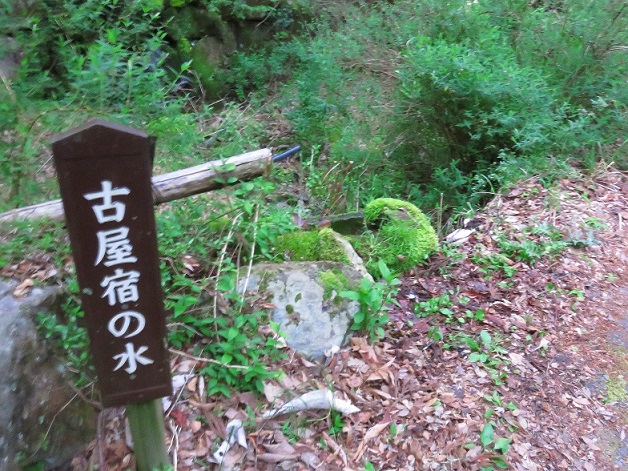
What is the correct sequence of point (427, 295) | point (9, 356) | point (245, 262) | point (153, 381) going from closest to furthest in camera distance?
point (153, 381) < point (9, 356) < point (245, 262) < point (427, 295)

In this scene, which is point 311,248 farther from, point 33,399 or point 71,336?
point 33,399

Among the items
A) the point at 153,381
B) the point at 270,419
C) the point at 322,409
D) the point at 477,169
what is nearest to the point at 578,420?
the point at 322,409

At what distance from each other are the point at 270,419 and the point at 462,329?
1.69 m

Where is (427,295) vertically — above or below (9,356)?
below

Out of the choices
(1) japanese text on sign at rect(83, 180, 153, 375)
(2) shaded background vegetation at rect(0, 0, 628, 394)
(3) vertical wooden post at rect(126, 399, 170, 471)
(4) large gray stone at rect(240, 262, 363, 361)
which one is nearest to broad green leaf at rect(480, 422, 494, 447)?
(4) large gray stone at rect(240, 262, 363, 361)

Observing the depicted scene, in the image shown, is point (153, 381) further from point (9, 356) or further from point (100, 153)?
point (100, 153)

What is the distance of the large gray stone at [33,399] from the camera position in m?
2.41

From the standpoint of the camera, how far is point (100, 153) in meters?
1.83

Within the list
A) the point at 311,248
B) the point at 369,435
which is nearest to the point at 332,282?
the point at 311,248

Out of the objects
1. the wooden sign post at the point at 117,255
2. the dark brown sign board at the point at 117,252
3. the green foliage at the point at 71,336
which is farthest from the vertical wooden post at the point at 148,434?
the green foliage at the point at 71,336

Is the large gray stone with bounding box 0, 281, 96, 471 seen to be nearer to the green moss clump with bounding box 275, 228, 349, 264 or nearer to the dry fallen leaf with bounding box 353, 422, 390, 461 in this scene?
the dry fallen leaf with bounding box 353, 422, 390, 461

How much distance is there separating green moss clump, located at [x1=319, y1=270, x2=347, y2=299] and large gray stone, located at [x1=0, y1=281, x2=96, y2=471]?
5.26 ft

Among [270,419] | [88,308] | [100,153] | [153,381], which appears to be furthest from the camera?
[270,419]

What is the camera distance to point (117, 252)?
1.97 m
